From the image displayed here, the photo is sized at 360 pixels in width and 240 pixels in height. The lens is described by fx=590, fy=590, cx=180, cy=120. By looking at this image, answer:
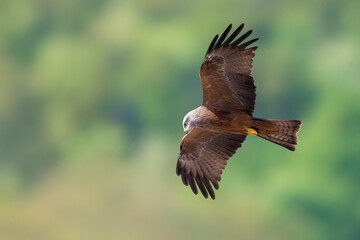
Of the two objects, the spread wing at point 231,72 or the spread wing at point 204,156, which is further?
the spread wing at point 204,156

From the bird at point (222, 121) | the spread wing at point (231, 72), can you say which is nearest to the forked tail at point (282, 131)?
the bird at point (222, 121)

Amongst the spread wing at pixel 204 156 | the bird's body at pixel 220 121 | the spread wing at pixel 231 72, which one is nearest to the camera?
the spread wing at pixel 231 72

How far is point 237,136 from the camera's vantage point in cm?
894

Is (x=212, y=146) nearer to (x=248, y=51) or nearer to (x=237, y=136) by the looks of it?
(x=237, y=136)

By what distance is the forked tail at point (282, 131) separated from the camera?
8273 millimetres

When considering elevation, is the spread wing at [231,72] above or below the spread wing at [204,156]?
above

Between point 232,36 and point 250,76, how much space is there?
59 cm

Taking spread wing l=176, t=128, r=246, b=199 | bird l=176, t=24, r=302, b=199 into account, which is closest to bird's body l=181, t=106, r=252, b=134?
bird l=176, t=24, r=302, b=199

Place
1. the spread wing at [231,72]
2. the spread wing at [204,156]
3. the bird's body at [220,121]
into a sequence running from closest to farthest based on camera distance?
the spread wing at [231,72] < the bird's body at [220,121] < the spread wing at [204,156]

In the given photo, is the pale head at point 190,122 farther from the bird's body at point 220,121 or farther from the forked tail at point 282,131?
the forked tail at point 282,131

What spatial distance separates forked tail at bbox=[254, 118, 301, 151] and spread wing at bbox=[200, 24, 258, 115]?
34 centimetres

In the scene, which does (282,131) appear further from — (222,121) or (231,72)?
(231,72)

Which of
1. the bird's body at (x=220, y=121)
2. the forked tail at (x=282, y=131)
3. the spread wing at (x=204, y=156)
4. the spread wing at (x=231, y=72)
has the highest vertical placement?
the spread wing at (x=231, y=72)

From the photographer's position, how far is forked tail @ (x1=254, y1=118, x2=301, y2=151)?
8.27 meters
